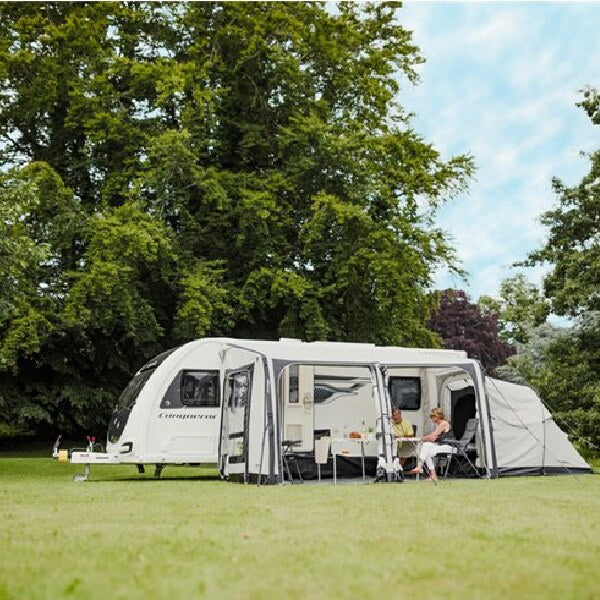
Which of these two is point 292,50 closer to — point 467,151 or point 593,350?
point 467,151

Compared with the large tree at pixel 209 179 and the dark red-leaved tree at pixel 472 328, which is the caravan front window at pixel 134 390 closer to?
the large tree at pixel 209 179

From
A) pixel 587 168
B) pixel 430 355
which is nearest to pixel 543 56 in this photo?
pixel 587 168

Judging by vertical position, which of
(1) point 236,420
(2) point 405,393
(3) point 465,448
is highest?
(2) point 405,393

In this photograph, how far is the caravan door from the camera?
51.9ft

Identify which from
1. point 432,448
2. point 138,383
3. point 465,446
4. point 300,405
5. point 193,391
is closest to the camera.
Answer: point 432,448

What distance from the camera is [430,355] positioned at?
15664mm

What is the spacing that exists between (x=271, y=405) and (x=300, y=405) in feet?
7.50

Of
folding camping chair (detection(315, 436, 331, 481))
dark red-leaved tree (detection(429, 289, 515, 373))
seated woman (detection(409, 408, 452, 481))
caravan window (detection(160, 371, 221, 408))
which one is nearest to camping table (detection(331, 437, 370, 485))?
folding camping chair (detection(315, 436, 331, 481))

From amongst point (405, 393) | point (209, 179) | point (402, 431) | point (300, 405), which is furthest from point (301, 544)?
point (209, 179)

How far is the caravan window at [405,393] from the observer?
56.0 feet

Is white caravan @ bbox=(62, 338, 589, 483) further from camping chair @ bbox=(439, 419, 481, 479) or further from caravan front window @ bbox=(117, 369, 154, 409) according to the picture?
camping chair @ bbox=(439, 419, 481, 479)

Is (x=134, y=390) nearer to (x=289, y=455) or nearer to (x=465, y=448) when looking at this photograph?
(x=289, y=455)

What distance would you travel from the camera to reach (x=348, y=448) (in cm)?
1630

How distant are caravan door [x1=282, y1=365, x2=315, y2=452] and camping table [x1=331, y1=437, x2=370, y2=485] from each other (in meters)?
0.55
